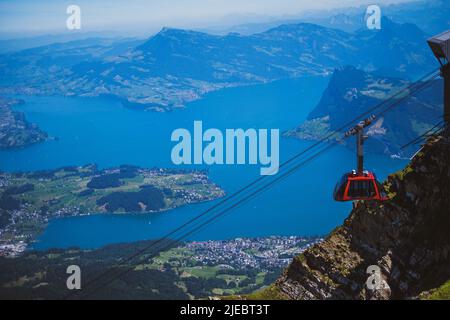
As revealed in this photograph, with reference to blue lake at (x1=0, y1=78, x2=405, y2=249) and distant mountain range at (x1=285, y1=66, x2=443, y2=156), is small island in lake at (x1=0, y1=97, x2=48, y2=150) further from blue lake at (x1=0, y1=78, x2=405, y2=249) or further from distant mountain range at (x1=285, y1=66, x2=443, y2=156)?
distant mountain range at (x1=285, y1=66, x2=443, y2=156)

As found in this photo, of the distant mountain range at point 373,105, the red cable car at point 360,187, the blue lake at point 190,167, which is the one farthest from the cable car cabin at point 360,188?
the distant mountain range at point 373,105

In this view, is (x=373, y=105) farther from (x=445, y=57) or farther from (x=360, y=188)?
(x=360, y=188)

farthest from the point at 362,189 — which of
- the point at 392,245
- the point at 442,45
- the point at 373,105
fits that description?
the point at 373,105

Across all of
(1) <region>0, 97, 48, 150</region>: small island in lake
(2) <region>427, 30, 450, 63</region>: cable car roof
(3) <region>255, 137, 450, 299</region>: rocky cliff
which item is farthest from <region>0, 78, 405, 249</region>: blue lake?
(3) <region>255, 137, 450, 299</region>: rocky cliff

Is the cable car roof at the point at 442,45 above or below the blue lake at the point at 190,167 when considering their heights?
above

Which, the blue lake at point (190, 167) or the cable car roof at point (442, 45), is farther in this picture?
the blue lake at point (190, 167)

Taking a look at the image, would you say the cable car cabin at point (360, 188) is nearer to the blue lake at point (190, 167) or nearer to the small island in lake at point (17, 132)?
the blue lake at point (190, 167)
